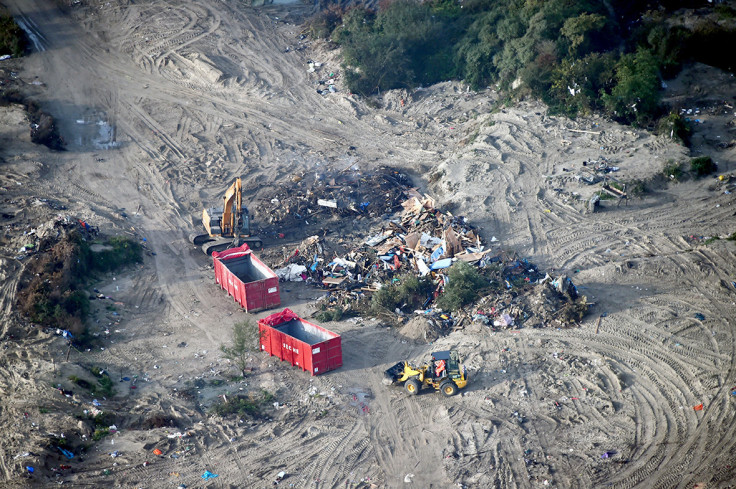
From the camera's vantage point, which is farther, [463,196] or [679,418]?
[463,196]

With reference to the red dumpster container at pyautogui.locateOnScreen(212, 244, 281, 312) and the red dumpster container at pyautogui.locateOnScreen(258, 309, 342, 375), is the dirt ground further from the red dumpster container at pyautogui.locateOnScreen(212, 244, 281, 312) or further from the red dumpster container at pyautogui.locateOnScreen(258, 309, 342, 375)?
the red dumpster container at pyautogui.locateOnScreen(212, 244, 281, 312)

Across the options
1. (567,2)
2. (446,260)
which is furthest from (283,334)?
(567,2)

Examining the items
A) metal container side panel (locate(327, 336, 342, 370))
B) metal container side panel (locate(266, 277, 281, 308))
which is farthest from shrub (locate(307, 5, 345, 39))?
metal container side panel (locate(327, 336, 342, 370))

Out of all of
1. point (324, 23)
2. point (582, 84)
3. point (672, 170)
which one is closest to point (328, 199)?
point (582, 84)

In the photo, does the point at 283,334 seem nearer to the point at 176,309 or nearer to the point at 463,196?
the point at 176,309

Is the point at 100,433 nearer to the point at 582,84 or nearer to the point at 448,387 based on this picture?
the point at 448,387

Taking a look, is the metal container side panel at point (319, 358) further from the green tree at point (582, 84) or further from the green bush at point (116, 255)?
the green tree at point (582, 84)
